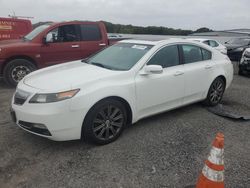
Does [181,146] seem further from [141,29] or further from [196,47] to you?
[141,29]

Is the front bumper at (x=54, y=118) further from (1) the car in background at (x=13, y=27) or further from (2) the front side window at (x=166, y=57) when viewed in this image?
(1) the car in background at (x=13, y=27)

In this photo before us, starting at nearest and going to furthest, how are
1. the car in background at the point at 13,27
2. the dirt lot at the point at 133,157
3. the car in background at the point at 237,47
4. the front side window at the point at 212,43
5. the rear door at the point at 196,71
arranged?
the dirt lot at the point at 133,157, the rear door at the point at 196,71, the car in background at the point at 13,27, the front side window at the point at 212,43, the car in background at the point at 237,47

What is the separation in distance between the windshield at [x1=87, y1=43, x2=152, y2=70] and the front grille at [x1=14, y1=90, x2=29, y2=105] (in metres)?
1.32

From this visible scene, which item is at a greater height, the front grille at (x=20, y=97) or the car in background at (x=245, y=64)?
the front grille at (x=20, y=97)

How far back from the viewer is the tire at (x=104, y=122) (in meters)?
3.70

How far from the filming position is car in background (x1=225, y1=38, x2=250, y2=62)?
14.6m

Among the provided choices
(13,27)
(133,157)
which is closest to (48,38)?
(13,27)

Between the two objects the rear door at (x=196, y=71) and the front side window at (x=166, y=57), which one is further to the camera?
the rear door at (x=196, y=71)

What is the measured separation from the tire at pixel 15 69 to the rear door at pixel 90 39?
5.20 ft

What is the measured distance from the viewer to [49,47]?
7539mm

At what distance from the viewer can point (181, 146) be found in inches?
156

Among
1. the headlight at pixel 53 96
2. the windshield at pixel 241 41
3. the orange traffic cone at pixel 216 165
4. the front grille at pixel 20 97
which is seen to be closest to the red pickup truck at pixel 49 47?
the front grille at pixel 20 97

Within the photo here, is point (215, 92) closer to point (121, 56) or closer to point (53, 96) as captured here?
point (121, 56)

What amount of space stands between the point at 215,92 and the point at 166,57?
163cm
